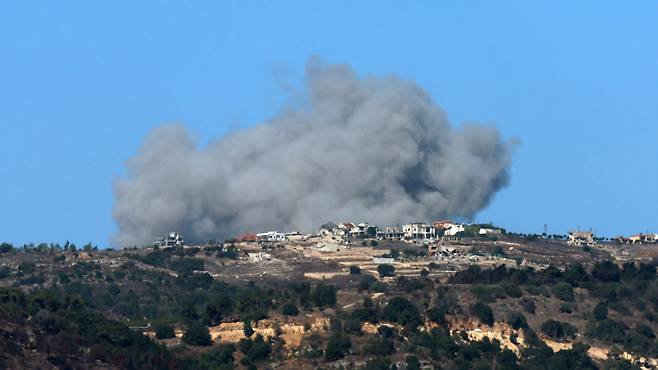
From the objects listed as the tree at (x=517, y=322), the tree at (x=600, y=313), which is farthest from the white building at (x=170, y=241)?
the tree at (x=517, y=322)

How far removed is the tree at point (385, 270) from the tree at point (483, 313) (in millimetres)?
39364

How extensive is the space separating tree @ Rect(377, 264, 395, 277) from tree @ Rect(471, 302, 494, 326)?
39364 mm

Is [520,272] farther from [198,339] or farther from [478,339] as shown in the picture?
[198,339]

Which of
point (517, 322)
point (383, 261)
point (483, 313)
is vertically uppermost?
point (383, 261)

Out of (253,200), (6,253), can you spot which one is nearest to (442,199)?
(253,200)

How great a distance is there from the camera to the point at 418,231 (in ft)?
519

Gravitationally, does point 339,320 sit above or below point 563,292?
below

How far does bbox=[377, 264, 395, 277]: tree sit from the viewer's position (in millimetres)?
129125

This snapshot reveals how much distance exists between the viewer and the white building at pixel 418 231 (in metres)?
157

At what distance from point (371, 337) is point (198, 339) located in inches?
301

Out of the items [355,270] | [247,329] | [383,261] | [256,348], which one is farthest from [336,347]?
[383,261]

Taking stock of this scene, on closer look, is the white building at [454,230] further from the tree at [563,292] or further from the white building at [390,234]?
the tree at [563,292]

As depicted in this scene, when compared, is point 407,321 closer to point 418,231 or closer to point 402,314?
point 402,314

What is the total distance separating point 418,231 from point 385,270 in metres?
27.4
